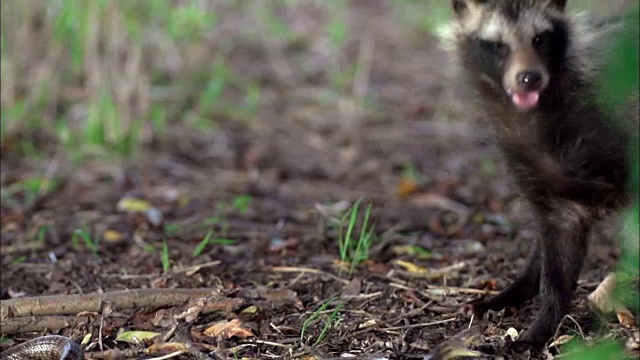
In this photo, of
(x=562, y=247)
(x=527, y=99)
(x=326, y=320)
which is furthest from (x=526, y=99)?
(x=326, y=320)

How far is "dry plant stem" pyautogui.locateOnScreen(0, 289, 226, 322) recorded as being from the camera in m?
3.74

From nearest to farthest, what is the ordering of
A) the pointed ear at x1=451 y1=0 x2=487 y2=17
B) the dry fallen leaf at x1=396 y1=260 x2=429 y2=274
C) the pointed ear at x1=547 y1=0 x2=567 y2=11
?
1. the pointed ear at x1=547 y1=0 x2=567 y2=11
2. the pointed ear at x1=451 y1=0 x2=487 y2=17
3. the dry fallen leaf at x1=396 y1=260 x2=429 y2=274

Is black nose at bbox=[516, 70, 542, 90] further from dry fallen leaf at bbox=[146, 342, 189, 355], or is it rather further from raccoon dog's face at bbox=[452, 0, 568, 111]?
dry fallen leaf at bbox=[146, 342, 189, 355]

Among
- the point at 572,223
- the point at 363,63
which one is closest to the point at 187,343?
the point at 572,223

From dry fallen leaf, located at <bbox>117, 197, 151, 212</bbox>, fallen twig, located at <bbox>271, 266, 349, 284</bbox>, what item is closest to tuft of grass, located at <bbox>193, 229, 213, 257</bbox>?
fallen twig, located at <bbox>271, 266, 349, 284</bbox>

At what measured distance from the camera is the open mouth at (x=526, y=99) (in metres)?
3.48

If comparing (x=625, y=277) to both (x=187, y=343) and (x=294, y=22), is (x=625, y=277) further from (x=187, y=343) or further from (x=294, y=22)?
(x=294, y=22)

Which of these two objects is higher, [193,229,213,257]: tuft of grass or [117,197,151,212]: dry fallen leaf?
[193,229,213,257]: tuft of grass

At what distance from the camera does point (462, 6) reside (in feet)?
13.2

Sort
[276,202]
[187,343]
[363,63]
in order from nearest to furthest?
[187,343] → [276,202] → [363,63]

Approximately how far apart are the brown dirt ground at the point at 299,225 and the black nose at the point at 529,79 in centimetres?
53

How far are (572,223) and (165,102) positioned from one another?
4.19 meters

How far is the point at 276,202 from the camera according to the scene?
562cm

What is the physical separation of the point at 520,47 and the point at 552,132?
33cm
